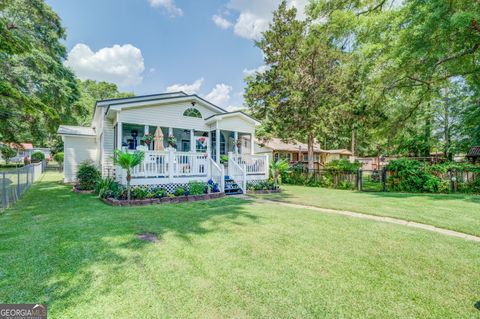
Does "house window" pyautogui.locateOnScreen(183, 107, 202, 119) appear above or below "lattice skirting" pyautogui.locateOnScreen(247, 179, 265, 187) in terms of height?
above

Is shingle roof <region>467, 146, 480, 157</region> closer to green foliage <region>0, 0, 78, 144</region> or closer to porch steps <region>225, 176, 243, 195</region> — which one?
porch steps <region>225, 176, 243, 195</region>

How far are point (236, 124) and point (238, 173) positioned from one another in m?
3.01

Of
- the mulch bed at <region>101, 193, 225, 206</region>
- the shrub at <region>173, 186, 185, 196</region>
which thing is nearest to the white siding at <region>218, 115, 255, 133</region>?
the mulch bed at <region>101, 193, 225, 206</region>

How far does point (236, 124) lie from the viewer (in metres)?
12.8

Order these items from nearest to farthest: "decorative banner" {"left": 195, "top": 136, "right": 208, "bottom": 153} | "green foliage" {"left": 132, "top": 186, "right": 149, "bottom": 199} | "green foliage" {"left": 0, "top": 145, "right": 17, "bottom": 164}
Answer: "green foliage" {"left": 132, "top": 186, "right": 149, "bottom": 199}, "decorative banner" {"left": 195, "top": 136, "right": 208, "bottom": 153}, "green foliage" {"left": 0, "top": 145, "right": 17, "bottom": 164}

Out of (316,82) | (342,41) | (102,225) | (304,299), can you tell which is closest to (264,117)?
(316,82)

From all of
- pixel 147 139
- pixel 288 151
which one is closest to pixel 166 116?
pixel 147 139

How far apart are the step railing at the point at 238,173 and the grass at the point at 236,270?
5.67 metres

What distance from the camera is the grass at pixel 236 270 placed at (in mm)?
2457

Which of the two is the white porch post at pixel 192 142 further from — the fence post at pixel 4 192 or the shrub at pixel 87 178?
the fence post at pixel 4 192

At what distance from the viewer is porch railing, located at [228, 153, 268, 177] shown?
40.3ft

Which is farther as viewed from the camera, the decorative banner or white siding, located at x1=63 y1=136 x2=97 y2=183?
white siding, located at x1=63 y1=136 x2=97 y2=183

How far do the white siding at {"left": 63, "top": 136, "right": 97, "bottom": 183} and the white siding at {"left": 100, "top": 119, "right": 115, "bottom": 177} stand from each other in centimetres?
442

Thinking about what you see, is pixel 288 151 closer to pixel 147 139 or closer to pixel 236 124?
pixel 236 124
